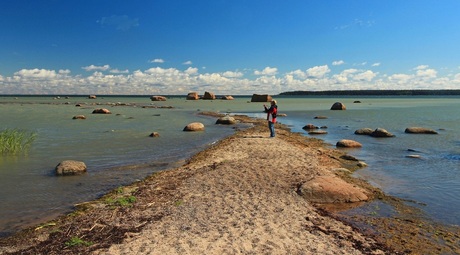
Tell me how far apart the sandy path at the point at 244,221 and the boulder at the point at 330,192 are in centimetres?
43

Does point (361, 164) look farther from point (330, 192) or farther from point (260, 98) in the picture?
point (260, 98)

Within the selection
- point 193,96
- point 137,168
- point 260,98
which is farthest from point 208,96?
point 137,168

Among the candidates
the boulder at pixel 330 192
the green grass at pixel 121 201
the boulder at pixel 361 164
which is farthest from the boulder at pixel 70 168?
the boulder at pixel 361 164

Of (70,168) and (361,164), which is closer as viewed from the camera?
(70,168)

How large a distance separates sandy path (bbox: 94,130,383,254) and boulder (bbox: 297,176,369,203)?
426 mm

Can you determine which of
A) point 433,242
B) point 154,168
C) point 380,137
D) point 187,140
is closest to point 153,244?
point 433,242

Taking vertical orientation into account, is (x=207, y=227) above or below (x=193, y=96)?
below

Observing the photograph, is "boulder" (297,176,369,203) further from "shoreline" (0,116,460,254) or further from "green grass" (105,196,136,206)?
"green grass" (105,196,136,206)

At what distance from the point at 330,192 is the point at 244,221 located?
365 centimetres

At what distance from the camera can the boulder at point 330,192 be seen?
10750 mm

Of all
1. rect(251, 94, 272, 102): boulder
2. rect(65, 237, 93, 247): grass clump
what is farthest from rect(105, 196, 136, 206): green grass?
rect(251, 94, 272, 102): boulder

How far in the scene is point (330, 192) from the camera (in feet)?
35.8

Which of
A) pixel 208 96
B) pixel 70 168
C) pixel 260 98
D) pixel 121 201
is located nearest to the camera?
pixel 121 201

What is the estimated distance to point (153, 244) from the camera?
729cm
